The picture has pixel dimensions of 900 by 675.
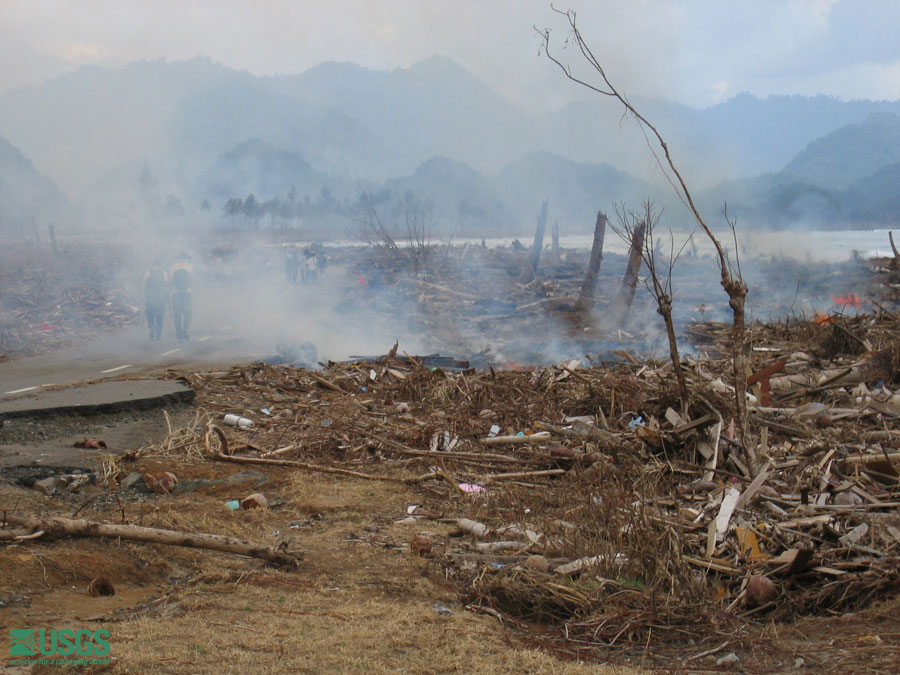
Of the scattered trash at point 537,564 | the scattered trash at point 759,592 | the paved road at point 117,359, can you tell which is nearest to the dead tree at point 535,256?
the paved road at point 117,359

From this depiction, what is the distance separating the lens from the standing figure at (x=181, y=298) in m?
17.1

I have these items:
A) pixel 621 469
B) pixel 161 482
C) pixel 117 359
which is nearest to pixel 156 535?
pixel 161 482

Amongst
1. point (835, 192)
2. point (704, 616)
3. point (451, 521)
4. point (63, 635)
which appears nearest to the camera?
point (63, 635)

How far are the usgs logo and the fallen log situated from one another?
1216mm

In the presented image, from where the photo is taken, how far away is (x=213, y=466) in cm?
753

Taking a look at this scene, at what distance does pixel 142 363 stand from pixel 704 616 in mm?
11850

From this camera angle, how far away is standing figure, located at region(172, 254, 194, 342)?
17125 millimetres

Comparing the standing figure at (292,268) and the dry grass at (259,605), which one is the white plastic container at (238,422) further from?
the standing figure at (292,268)

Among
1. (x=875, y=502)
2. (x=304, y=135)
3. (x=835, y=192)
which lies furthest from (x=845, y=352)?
(x=304, y=135)

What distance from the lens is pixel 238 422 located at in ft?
30.5

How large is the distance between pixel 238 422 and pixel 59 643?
5.96 m

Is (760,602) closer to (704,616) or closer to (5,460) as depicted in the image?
(704,616)

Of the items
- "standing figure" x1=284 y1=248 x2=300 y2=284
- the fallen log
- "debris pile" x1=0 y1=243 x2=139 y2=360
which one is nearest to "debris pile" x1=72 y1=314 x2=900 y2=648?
the fallen log

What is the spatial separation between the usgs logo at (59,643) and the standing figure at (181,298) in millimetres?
14325
